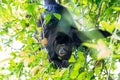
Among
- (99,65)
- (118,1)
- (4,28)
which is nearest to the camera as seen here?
(118,1)

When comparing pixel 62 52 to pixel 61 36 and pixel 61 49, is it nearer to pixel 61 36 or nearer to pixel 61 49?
pixel 61 49

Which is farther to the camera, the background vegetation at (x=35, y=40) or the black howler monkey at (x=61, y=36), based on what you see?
the black howler monkey at (x=61, y=36)

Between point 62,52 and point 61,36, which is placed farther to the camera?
point 61,36

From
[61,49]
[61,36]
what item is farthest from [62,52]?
[61,36]

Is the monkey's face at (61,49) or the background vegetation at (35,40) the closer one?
the background vegetation at (35,40)

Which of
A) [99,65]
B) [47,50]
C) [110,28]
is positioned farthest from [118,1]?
[47,50]

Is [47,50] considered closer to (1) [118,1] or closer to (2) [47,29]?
(2) [47,29]

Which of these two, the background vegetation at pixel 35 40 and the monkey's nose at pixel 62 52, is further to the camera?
the monkey's nose at pixel 62 52

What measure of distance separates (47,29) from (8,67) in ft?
1.36

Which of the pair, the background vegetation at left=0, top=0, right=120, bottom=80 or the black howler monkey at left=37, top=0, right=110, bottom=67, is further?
the black howler monkey at left=37, top=0, right=110, bottom=67

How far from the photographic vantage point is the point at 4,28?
6.38 ft

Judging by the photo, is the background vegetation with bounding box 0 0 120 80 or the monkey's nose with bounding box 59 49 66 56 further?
the monkey's nose with bounding box 59 49 66 56

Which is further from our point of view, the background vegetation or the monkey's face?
the monkey's face

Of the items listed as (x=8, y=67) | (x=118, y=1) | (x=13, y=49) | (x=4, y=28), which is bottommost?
(x=8, y=67)
